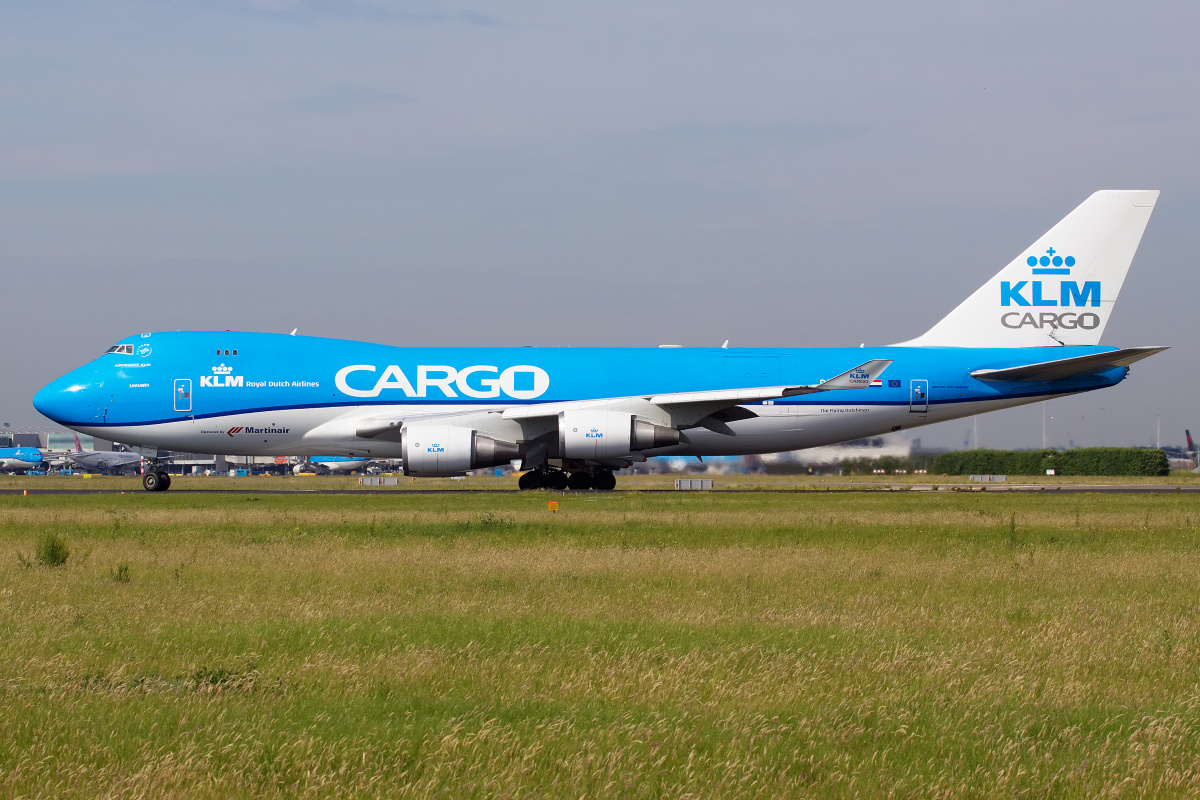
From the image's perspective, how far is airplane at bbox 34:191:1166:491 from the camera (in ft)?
104

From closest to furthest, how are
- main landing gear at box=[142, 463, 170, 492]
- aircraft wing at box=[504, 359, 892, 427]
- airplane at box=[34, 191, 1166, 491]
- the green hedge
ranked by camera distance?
aircraft wing at box=[504, 359, 892, 427] < airplane at box=[34, 191, 1166, 491] < main landing gear at box=[142, 463, 170, 492] < the green hedge

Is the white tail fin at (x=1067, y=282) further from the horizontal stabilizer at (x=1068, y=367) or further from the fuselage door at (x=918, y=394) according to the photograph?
the fuselage door at (x=918, y=394)

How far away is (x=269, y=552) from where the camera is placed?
48.7 feet

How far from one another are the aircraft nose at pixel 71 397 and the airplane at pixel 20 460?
227ft

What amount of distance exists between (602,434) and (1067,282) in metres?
16.3

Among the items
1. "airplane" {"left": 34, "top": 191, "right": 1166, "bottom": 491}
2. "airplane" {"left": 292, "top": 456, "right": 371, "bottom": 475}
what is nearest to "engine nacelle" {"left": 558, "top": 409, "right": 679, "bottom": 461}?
"airplane" {"left": 34, "top": 191, "right": 1166, "bottom": 491}

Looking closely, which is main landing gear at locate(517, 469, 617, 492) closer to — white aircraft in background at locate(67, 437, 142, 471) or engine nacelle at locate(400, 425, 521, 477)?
engine nacelle at locate(400, 425, 521, 477)

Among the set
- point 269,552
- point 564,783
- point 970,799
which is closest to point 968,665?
point 970,799

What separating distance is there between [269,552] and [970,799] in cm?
1140

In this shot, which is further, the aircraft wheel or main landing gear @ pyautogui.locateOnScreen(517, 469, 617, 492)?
the aircraft wheel

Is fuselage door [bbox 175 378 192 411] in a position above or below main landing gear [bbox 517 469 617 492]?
above

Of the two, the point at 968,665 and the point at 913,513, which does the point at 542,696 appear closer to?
the point at 968,665

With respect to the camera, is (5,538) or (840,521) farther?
(840,521)

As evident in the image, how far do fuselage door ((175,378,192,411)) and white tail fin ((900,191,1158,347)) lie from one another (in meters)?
23.4
